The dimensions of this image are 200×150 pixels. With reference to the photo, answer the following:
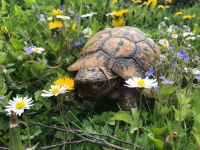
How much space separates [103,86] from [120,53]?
0.29 meters

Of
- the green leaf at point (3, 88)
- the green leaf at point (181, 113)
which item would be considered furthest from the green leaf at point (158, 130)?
the green leaf at point (3, 88)

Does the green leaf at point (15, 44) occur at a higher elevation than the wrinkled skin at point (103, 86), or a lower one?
higher

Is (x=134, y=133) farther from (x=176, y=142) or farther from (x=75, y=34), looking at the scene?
(x=75, y=34)

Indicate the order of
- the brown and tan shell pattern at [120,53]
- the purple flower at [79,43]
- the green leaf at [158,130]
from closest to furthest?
the green leaf at [158,130]
the brown and tan shell pattern at [120,53]
the purple flower at [79,43]

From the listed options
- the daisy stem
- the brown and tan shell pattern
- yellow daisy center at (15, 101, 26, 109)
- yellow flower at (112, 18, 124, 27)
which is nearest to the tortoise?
the brown and tan shell pattern

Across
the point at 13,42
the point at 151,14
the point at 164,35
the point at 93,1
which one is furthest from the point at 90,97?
the point at 151,14

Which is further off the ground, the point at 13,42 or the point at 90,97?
the point at 13,42

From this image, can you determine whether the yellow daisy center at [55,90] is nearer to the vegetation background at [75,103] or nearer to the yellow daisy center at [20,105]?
the vegetation background at [75,103]

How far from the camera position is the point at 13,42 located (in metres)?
2.93

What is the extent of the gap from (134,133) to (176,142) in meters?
0.33

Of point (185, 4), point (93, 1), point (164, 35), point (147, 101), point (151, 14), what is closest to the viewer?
point (147, 101)

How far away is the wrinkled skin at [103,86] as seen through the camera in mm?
2342

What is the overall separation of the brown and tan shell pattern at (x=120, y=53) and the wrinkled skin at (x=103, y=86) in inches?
3.2

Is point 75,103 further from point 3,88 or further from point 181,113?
point 181,113
